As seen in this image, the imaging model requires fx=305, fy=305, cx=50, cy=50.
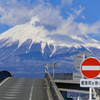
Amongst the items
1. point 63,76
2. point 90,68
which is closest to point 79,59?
point 90,68

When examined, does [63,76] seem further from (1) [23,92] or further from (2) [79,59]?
(2) [79,59]

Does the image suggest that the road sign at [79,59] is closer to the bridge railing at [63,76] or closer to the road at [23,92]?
the road at [23,92]

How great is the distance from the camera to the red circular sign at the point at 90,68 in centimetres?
1164

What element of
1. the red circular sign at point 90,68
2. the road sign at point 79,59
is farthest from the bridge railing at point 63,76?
the red circular sign at point 90,68

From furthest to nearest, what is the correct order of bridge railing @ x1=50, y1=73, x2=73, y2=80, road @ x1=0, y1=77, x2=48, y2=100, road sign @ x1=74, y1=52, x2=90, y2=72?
bridge railing @ x1=50, y1=73, x2=73, y2=80
road @ x1=0, y1=77, x2=48, y2=100
road sign @ x1=74, y1=52, x2=90, y2=72

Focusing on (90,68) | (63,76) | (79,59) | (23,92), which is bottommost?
(23,92)

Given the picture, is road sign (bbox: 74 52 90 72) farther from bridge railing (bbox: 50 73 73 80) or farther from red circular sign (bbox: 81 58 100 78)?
bridge railing (bbox: 50 73 73 80)

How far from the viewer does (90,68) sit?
38.4 feet

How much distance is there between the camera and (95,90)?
118ft

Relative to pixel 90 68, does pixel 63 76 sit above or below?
above

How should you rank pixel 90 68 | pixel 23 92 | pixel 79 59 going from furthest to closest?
pixel 23 92
pixel 79 59
pixel 90 68

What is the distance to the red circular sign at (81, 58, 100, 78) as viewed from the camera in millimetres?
11636

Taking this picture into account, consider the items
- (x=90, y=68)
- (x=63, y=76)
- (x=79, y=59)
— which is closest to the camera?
(x=90, y=68)

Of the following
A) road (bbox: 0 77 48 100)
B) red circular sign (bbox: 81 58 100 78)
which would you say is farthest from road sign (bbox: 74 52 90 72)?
road (bbox: 0 77 48 100)
